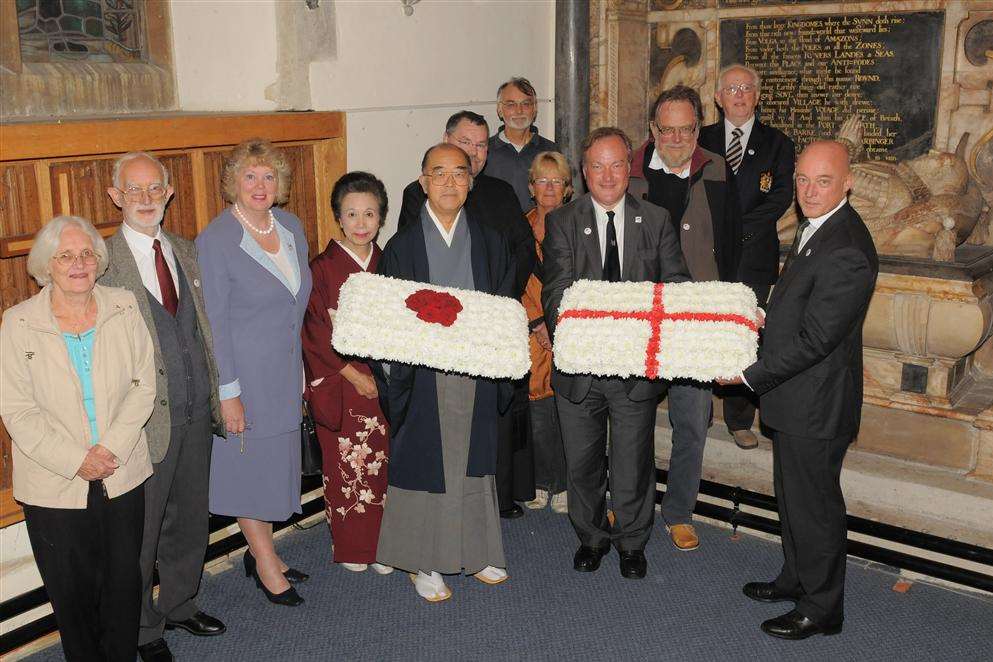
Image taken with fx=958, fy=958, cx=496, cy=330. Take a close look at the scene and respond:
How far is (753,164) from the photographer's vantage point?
490cm

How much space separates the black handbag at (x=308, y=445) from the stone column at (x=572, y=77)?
2857 millimetres

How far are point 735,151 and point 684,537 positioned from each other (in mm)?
1973

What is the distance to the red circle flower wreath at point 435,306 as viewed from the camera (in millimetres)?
3613

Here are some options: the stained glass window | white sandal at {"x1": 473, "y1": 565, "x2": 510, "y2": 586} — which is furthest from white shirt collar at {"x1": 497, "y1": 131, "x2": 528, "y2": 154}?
white sandal at {"x1": 473, "y1": 565, "x2": 510, "y2": 586}

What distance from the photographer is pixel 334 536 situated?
14.3 feet

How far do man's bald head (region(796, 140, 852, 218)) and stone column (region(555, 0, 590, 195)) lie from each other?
9.30 ft

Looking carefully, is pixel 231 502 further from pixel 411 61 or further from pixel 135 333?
pixel 411 61

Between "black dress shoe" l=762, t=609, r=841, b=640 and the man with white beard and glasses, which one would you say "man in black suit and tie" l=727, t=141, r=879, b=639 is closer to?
"black dress shoe" l=762, t=609, r=841, b=640

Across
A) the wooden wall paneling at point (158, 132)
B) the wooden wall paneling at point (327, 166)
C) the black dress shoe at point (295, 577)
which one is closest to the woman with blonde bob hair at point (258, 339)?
the black dress shoe at point (295, 577)

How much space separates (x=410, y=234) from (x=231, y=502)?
132 cm

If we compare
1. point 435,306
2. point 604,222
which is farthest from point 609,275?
point 435,306

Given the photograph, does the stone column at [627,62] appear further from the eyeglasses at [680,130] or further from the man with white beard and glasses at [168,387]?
the man with white beard and glasses at [168,387]

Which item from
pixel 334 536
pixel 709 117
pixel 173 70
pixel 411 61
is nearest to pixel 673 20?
pixel 709 117

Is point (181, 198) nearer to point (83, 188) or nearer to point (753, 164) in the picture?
point (83, 188)
